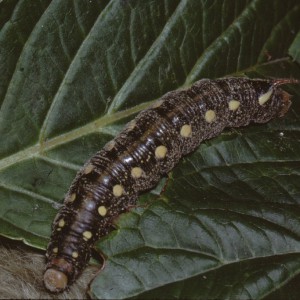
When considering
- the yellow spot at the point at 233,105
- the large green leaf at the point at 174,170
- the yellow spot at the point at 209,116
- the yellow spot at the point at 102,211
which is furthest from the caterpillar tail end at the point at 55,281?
the yellow spot at the point at 233,105

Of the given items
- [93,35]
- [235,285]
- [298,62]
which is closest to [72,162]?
[93,35]

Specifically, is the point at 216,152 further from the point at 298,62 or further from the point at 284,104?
Result: the point at 298,62

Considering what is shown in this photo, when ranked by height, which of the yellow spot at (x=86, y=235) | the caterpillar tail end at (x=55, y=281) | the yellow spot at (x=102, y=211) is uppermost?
the yellow spot at (x=102, y=211)

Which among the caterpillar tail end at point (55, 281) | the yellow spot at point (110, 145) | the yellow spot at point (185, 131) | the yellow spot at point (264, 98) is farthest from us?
the yellow spot at point (264, 98)

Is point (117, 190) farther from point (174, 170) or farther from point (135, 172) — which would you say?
point (174, 170)

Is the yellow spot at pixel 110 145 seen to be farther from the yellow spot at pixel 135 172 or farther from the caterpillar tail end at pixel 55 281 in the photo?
the caterpillar tail end at pixel 55 281

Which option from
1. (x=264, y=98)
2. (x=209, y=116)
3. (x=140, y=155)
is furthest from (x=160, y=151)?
(x=264, y=98)

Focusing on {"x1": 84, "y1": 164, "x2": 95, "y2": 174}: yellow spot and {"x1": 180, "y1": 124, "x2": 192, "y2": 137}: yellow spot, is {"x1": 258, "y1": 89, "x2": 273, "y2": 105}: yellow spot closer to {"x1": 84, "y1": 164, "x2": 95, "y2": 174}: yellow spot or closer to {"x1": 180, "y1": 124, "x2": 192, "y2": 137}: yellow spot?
{"x1": 180, "y1": 124, "x2": 192, "y2": 137}: yellow spot

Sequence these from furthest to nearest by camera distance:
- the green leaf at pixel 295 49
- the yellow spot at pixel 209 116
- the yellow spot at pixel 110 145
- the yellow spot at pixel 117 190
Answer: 1. the green leaf at pixel 295 49
2. the yellow spot at pixel 209 116
3. the yellow spot at pixel 110 145
4. the yellow spot at pixel 117 190
